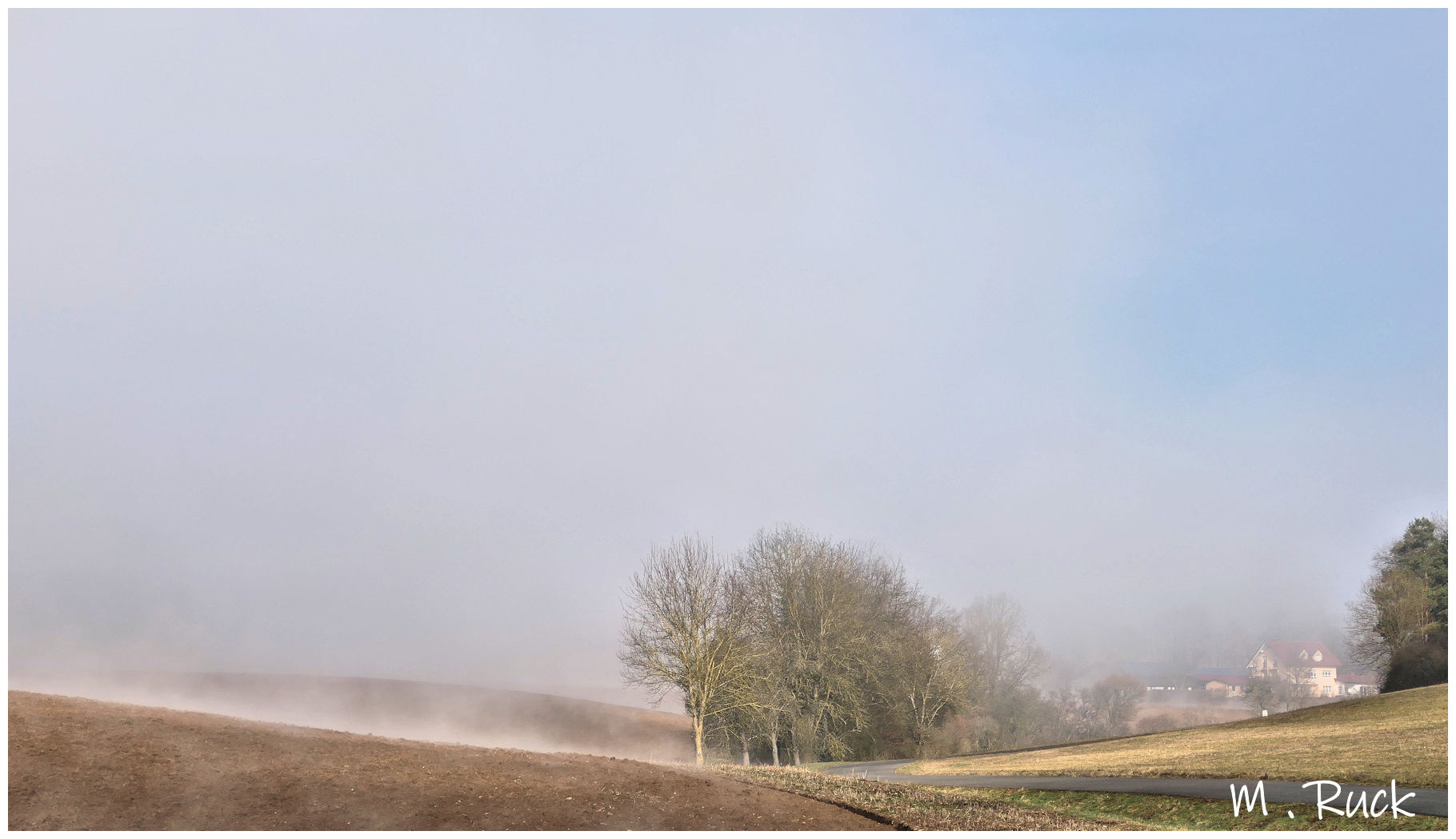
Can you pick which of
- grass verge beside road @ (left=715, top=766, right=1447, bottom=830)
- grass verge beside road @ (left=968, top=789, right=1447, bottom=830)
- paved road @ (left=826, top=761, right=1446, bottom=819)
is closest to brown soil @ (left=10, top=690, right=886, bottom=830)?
grass verge beside road @ (left=715, top=766, right=1447, bottom=830)

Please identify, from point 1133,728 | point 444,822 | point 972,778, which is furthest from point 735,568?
point 1133,728

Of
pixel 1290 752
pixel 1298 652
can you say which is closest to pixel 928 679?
pixel 1290 752

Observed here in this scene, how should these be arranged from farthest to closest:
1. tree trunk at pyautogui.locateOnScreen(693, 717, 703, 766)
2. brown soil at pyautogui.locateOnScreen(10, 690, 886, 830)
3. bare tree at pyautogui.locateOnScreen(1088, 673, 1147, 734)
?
bare tree at pyautogui.locateOnScreen(1088, 673, 1147, 734), tree trunk at pyautogui.locateOnScreen(693, 717, 703, 766), brown soil at pyautogui.locateOnScreen(10, 690, 886, 830)

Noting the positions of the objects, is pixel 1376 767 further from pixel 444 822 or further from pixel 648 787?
pixel 444 822

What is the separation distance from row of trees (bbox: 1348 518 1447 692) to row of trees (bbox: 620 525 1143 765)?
2246 centimetres

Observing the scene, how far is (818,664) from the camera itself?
4650 centimetres

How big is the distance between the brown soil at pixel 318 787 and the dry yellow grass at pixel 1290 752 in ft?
44.3

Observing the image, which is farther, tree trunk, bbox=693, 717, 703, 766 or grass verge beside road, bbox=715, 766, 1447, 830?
tree trunk, bbox=693, 717, 703, 766

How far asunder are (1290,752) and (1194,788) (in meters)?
9.02

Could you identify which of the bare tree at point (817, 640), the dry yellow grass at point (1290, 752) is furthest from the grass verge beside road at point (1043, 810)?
the bare tree at point (817, 640)

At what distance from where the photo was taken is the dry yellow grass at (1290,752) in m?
21.8

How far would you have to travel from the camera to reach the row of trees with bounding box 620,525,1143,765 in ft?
120
